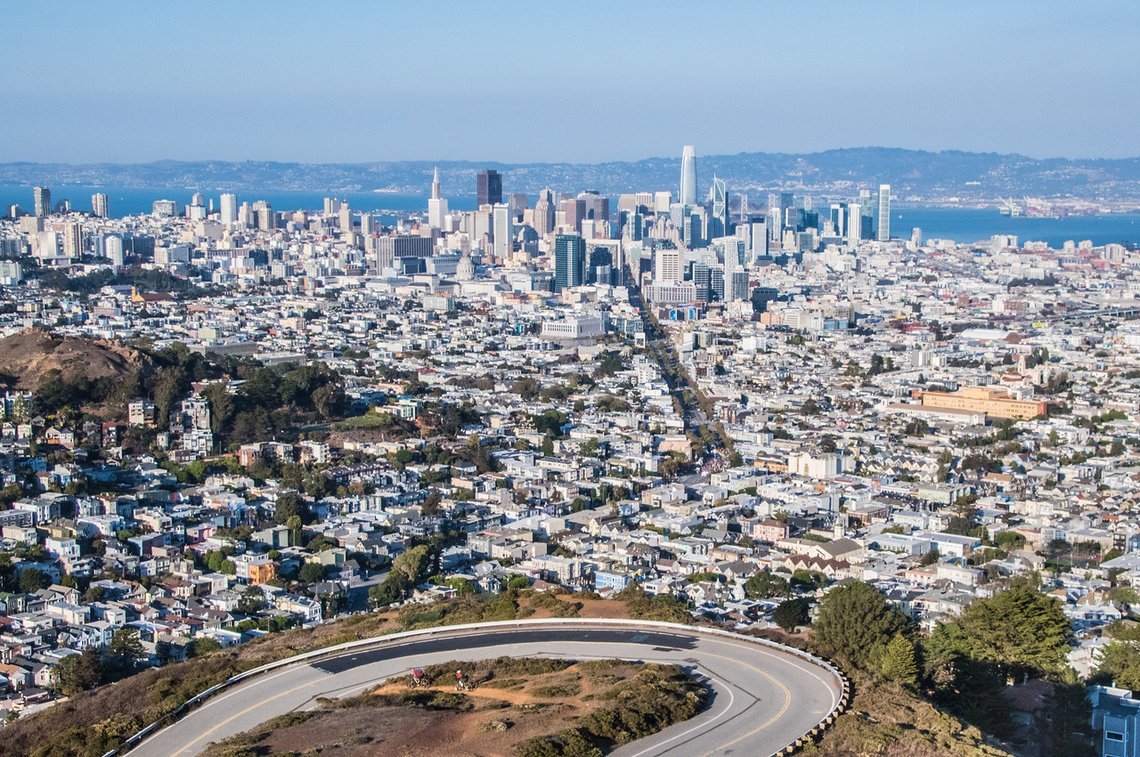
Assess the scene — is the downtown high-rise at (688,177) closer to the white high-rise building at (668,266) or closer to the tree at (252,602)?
the white high-rise building at (668,266)

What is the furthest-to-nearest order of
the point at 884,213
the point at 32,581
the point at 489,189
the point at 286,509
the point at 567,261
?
1. the point at 489,189
2. the point at 884,213
3. the point at 567,261
4. the point at 286,509
5. the point at 32,581

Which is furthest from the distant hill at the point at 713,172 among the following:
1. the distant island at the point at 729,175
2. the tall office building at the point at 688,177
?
the tall office building at the point at 688,177

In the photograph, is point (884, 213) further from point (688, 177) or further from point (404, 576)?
point (404, 576)

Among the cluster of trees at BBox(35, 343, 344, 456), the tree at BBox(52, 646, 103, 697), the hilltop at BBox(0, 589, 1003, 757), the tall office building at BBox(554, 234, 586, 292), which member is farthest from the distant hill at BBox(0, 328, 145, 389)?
the tall office building at BBox(554, 234, 586, 292)

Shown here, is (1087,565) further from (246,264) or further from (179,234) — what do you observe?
(179,234)

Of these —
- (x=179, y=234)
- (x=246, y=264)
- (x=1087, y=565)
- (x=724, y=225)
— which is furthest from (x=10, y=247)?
(x=1087, y=565)

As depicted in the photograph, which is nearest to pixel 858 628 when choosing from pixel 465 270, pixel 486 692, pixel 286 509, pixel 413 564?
pixel 486 692
